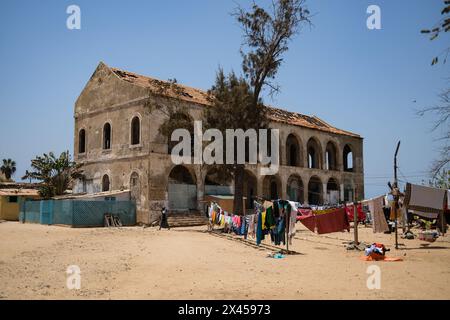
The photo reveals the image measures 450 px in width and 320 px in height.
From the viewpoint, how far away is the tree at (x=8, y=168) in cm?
5559

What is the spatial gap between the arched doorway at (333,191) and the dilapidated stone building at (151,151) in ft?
0.45

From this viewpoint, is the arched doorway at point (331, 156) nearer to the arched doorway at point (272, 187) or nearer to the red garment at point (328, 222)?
the arched doorway at point (272, 187)

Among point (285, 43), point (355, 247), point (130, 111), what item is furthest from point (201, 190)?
→ point (355, 247)

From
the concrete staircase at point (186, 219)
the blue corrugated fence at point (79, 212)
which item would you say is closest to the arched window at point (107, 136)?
the blue corrugated fence at point (79, 212)

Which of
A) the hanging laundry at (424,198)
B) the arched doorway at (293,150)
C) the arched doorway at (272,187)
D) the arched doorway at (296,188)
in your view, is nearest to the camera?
the hanging laundry at (424,198)

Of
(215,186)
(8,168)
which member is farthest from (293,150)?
(8,168)

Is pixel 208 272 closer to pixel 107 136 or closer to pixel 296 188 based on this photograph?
pixel 107 136

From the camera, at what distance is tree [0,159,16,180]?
5559cm

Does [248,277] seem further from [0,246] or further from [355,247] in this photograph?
[0,246]

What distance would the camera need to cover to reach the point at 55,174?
29750 millimetres

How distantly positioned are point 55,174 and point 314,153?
23006mm

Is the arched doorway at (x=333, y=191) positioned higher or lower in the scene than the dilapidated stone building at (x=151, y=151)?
lower

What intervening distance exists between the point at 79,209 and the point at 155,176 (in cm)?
496

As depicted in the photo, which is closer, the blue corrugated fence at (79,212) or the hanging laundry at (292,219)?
the hanging laundry at (292,219)
